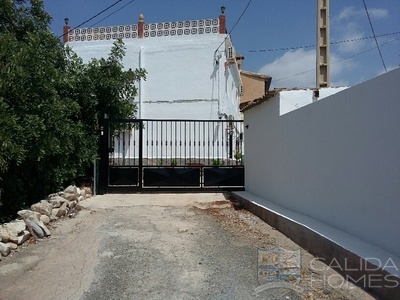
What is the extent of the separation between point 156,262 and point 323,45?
370 inches

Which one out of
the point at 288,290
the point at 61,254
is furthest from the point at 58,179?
the point at 288,290


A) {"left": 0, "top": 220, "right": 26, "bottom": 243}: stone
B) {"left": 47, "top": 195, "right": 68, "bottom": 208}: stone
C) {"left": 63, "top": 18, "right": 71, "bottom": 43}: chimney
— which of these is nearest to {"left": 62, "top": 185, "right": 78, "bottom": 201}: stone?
{"left": 47, "top": 195, "right": 68, "bottom": 208}: stone

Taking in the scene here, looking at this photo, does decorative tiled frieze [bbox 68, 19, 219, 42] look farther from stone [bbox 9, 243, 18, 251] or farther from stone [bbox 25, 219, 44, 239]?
stone [bbox 9, 243, 18, 251]

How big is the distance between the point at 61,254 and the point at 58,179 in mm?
3701

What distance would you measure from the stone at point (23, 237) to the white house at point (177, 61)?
9.63 metres

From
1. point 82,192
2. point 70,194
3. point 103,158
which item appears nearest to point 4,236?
point 70,194

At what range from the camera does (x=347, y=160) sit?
458 centimetres

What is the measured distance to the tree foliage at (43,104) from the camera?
21.4 feet

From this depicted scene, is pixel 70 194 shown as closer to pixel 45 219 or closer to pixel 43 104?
pixel 45 219

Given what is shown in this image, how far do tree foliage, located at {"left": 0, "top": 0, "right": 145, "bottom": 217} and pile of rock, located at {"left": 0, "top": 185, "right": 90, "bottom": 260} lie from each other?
864 millimetres

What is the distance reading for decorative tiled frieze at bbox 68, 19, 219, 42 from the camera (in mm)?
14562

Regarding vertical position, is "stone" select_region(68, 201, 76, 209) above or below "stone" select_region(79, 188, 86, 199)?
below

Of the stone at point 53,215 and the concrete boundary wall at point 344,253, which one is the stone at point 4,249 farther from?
the concrete boundary wall at point 344,253

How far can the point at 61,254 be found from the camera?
503cm
